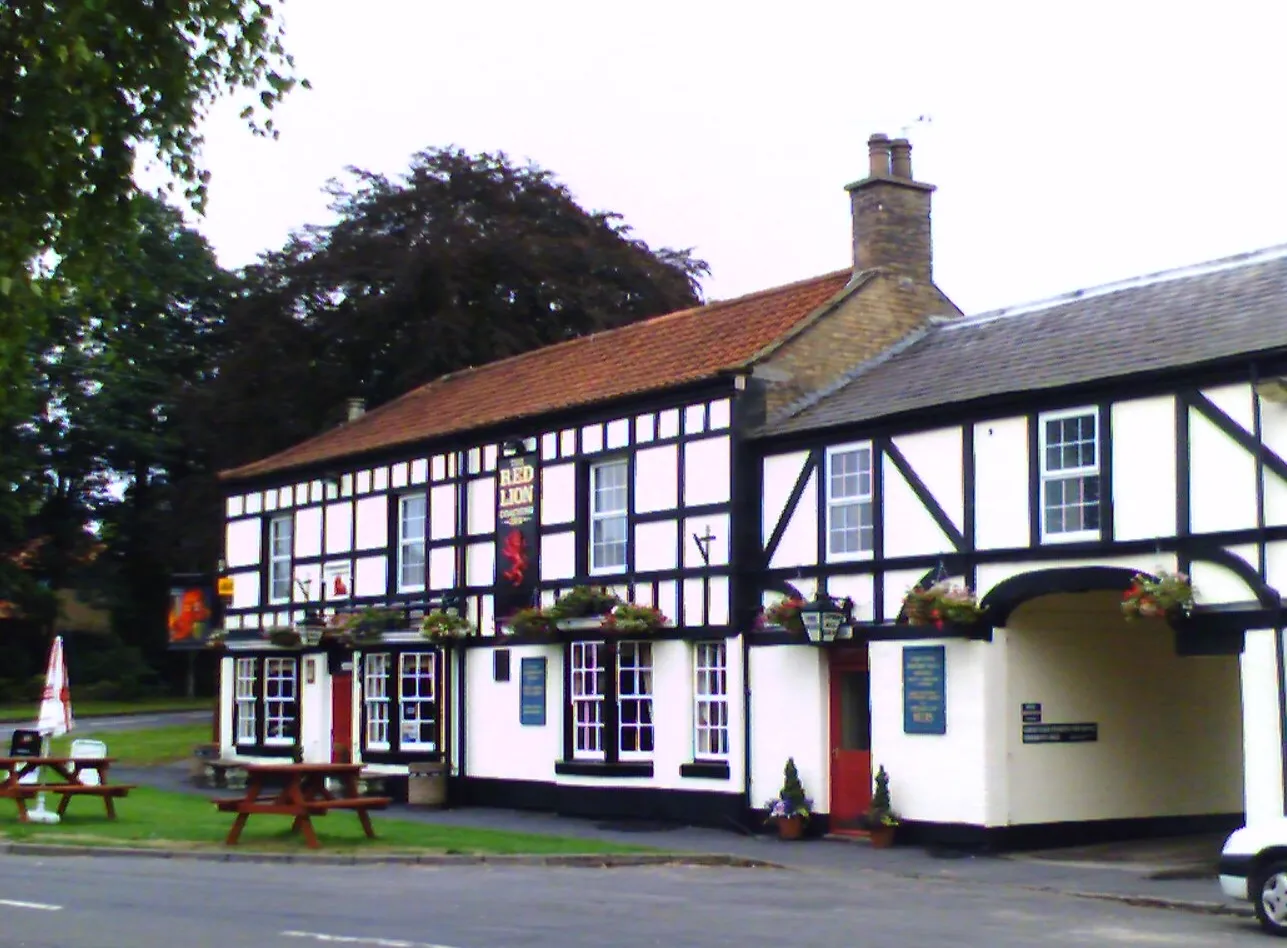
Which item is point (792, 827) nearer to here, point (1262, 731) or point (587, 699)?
point (587, 699)

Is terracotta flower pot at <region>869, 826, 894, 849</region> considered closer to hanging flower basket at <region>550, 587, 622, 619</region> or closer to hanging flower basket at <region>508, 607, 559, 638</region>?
hanging flower basket at <region>550, 587, 622, 619</region>

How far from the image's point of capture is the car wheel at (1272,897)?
46.4 ft

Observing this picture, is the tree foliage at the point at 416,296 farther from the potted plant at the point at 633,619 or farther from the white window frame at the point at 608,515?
the potted plant at the point at 633,619

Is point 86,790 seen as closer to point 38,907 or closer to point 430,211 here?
point 38,907

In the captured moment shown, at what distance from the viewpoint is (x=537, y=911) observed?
593 inches

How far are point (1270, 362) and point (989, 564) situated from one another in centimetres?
446

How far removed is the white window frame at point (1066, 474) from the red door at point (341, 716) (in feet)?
52.1

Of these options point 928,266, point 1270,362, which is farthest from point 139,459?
point 1270,362

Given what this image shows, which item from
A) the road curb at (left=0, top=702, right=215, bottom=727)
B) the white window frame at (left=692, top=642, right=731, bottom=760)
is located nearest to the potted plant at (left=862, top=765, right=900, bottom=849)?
the white window frame at (left=692, top=642, right=731, bottom=760)

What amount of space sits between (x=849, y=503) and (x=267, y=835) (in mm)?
8490

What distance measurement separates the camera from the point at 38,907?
49.1 feet

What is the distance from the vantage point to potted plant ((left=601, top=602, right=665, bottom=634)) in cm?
2575

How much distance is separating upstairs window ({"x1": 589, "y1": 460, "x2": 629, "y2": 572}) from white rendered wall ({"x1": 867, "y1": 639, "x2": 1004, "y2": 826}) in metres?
5.44

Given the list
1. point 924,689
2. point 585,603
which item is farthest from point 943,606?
point 585,603
